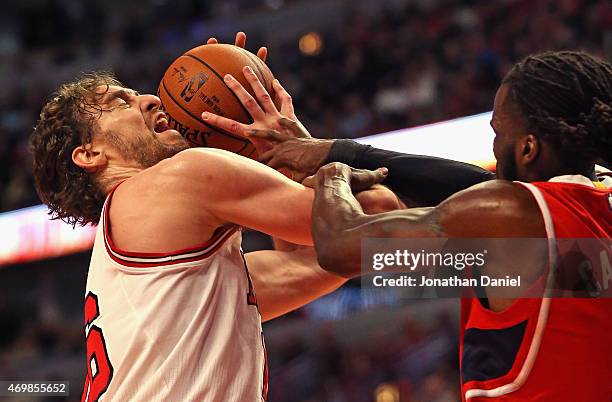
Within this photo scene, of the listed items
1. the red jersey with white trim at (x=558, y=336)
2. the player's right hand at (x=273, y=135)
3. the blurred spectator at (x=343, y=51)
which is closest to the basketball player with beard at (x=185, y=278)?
the player's right hand at (x=273, y=135)

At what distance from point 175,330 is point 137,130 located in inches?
35.3

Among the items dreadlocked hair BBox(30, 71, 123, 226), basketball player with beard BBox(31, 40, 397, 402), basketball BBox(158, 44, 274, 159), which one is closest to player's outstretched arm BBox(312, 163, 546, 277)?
basketball player with beard BBox(31, 40, 397, 402)

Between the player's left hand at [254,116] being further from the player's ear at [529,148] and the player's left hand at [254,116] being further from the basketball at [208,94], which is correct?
the player's ear at [529,148]

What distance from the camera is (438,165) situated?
3.13 meters

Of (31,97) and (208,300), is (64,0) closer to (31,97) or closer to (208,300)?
(31,97)

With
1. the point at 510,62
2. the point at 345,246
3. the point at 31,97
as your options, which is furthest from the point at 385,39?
the point at 345,246

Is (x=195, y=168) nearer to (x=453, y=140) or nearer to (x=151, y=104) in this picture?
(x=151, y=104)

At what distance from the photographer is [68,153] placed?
132 inches

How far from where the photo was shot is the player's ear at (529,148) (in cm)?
239

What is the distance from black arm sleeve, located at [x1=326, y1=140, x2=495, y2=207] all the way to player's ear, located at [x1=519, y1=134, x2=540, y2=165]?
24.7 inches

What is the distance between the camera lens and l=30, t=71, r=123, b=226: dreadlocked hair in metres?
3.35

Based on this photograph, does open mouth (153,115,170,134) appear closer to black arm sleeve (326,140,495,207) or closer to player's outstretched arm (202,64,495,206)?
player's outstretched arm (202,64,495,206)

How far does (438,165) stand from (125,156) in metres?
1.18

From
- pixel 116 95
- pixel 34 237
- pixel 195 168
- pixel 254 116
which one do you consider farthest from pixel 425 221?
pixel 34 237
